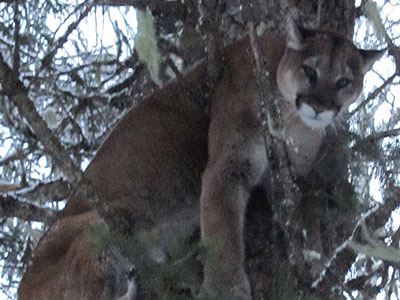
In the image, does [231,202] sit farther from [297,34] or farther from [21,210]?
[21,210]

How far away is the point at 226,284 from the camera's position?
3.35 meters

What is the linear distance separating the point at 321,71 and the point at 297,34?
22 centimetres

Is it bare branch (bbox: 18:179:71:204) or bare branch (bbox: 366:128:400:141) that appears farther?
bare branch (bbox: 18:179:71:204)

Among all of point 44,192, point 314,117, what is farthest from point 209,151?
point 44,192

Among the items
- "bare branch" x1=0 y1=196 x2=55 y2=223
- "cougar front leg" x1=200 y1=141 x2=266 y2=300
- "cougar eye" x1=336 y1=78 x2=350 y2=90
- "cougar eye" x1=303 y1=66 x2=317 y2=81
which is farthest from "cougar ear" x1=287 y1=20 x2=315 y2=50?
"bare branch" x1=0 y1=196 x2=55 y2=223

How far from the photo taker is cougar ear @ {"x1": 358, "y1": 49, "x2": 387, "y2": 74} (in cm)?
427

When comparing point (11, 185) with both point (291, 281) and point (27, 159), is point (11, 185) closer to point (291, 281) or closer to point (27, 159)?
point (27, 159)

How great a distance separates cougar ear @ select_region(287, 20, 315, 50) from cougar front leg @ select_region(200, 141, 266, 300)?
55 cm

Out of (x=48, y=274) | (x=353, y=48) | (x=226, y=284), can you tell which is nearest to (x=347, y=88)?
(x=353, y=48)

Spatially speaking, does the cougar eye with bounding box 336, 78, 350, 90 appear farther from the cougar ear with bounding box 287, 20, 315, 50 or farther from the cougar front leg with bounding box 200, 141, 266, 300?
the cougar front leg with bounding box 200, 141, 266, 300

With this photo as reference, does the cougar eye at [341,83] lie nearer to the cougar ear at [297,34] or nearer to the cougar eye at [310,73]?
the cougar eye at [310,73]

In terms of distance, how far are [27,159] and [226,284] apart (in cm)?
236

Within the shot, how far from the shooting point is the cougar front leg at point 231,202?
3900 mm

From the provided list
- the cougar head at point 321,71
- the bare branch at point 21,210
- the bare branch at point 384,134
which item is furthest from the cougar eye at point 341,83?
the bare branch at point 21,210
